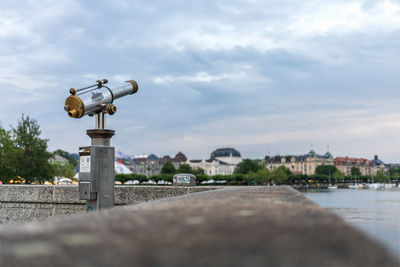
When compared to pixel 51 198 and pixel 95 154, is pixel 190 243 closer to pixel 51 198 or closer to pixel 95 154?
pixel 95 154

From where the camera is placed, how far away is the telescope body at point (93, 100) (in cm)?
888

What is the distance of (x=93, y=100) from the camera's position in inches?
364

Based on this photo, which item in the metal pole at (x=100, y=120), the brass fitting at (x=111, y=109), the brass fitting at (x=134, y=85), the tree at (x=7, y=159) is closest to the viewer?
the brass fitting at (x=111, y=109)

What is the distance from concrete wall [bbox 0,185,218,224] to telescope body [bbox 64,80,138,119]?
2.21m

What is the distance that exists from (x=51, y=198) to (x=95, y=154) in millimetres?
2597

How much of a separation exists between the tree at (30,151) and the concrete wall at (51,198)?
2653 cm

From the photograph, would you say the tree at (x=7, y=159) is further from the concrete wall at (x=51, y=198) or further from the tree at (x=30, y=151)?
the concrete wall at (x=51, y=198)

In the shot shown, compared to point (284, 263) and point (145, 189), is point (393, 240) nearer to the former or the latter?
point (145, 189)

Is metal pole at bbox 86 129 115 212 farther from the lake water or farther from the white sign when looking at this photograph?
the lake water

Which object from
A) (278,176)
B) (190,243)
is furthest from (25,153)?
(278,176)

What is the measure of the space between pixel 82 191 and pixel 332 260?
8.28 meters

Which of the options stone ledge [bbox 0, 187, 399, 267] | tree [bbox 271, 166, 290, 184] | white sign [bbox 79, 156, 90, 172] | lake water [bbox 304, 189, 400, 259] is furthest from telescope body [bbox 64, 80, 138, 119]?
tree [bbox 271, 166, 290, 184]

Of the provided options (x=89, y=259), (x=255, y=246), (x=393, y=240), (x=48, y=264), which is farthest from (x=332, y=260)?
(x=393, y=240)

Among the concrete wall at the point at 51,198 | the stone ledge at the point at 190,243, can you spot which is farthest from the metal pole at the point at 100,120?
the stone ledge at the point at 190,243
